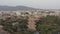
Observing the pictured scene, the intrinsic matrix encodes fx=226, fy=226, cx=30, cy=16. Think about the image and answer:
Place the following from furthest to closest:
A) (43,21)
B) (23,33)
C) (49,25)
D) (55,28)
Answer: (43,21), (49,25), (55,28), (23,33)

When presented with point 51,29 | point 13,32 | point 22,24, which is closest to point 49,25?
point 51,29

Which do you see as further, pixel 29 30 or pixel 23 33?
pixel 29 30

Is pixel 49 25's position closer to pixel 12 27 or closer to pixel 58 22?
pixel 58 22

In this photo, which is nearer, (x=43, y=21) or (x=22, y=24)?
(x=22, y=24)

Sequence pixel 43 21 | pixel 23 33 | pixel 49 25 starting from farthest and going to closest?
pixel 43 21, pixel 49 25, pixel 23 33

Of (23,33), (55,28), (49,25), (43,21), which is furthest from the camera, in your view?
(43,21)

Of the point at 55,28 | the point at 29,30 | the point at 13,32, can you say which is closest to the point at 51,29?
the point at 55,28

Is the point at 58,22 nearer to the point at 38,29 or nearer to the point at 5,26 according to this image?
the point at 38,29

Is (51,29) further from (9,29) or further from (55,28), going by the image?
(9,29)
